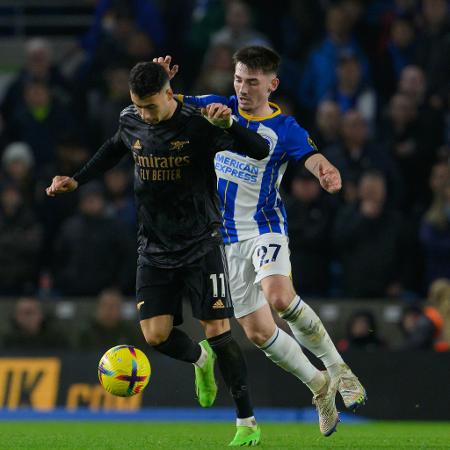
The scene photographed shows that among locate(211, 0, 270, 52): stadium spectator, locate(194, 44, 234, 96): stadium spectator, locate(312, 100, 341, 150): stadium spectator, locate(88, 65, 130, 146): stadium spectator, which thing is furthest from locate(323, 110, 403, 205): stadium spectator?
locate(88, 65, 130, 146): stadium spectator

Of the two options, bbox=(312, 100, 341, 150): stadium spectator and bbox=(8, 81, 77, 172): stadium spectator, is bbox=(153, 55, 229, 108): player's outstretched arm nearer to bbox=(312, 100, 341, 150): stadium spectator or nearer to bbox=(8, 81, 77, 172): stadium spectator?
bbox=(312, 100, 341, 150): stadium spectator

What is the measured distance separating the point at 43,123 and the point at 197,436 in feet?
23.9

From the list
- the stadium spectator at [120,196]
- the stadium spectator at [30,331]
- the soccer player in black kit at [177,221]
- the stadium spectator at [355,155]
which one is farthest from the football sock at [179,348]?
the stadium spectator at [120,196]

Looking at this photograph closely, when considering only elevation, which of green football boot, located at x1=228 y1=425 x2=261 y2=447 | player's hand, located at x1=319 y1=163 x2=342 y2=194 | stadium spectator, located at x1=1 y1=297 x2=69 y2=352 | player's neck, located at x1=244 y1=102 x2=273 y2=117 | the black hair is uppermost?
the black hair

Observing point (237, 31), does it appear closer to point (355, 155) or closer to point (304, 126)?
point (304, 126)

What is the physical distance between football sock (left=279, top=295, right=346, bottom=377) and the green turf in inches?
23.0

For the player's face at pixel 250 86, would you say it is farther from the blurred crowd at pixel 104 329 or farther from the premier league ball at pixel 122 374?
the blurred crowd at pixel 104 329

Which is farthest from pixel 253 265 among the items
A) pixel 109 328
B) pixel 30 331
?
pixel 30 331

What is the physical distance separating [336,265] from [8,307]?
3.90 meters

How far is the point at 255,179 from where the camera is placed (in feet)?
32.1

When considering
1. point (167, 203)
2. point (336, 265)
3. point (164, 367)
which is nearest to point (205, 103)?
point (167, 203)

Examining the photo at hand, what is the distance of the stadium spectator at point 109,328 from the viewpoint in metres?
14.9

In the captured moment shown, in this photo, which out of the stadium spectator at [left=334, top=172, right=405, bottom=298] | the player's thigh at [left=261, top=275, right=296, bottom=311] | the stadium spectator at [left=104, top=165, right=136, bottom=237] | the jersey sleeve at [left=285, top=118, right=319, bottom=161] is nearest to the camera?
the jersey sleeve at [left=285, top=118, right=319, bottom=161]

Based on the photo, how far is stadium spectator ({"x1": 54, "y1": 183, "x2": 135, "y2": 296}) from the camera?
49.4ft
